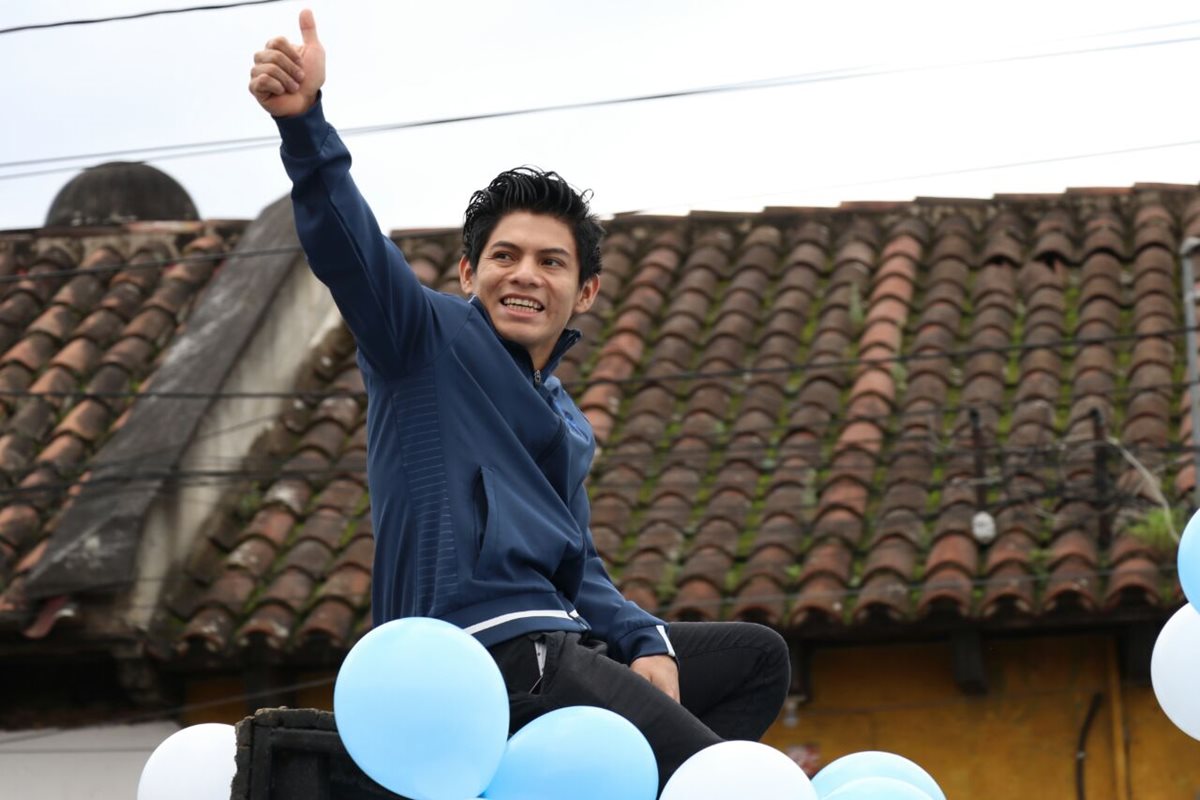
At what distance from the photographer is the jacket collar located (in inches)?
143

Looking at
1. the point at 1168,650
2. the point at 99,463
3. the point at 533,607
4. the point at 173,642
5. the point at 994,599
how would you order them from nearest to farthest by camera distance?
the point at 533,607 → the point at 1168,650 → the point at 994,599 → the point at 173,642 → the point at 99,463

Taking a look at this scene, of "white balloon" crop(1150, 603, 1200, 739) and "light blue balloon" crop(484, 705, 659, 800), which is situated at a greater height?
"white balloon" crop(1150, 603, 1200, 739)

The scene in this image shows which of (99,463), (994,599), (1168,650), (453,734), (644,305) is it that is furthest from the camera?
(644,305)

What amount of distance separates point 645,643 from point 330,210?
3.51ft

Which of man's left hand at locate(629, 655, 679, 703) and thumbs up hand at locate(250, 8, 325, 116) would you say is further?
man's left hand at locate(629, 655, 679, 703)

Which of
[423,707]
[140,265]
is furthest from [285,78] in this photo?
[140,265]

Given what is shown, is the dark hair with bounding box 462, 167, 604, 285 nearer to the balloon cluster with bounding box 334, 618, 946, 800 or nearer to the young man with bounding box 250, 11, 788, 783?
the young man with bounding box 250, 11, 788, 783

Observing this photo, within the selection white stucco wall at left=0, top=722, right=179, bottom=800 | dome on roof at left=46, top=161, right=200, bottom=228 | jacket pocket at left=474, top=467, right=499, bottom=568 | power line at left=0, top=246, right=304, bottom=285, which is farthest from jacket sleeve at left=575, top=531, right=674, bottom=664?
dome on roof at left=46, top=161, right=200, bottom=228

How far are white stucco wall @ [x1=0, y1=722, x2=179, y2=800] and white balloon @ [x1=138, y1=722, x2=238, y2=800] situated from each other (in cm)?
470

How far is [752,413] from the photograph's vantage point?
8961mm

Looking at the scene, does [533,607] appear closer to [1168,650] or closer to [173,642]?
[1168,650]

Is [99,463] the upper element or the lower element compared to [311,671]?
upper

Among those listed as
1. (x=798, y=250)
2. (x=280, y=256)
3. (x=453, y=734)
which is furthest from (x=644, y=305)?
(x=453, y=734)

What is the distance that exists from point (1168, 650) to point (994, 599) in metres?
3.68
